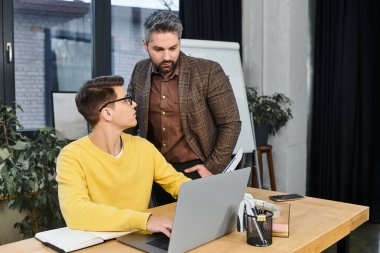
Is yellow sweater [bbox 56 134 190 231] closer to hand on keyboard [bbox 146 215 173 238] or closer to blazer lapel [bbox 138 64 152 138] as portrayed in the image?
hand on keyboard [bbox 146 215 173 238]

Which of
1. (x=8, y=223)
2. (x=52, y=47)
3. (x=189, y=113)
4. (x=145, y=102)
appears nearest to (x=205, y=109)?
(x=189, y=113)

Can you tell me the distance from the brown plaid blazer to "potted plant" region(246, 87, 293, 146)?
1.59 metres

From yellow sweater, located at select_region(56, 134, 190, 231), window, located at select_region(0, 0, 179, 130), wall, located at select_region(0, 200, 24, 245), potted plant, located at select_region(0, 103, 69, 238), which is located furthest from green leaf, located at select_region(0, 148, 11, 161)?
yellow sweater, located at select_region(56, 134, 190, 231)

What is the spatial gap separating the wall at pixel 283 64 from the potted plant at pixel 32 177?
2044 millimetres

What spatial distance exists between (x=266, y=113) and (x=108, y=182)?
7.55 ft

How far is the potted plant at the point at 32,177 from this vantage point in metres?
2.17

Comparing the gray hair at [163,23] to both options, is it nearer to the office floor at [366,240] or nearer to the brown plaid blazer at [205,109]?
the brown plaid blazer at [205,109]

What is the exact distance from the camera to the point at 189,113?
6.27 ft

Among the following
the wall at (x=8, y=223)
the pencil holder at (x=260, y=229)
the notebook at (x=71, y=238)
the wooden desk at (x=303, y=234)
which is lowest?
the wall at (x=8, y=223)

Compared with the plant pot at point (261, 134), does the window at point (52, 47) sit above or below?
above

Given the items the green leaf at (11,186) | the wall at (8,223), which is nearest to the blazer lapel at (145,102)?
the green leaf at (11,186)

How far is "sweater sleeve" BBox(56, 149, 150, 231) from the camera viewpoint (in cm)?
121

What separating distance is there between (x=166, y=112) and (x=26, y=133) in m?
1.40

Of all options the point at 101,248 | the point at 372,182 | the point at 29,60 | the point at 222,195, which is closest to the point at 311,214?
the point at 222,195
